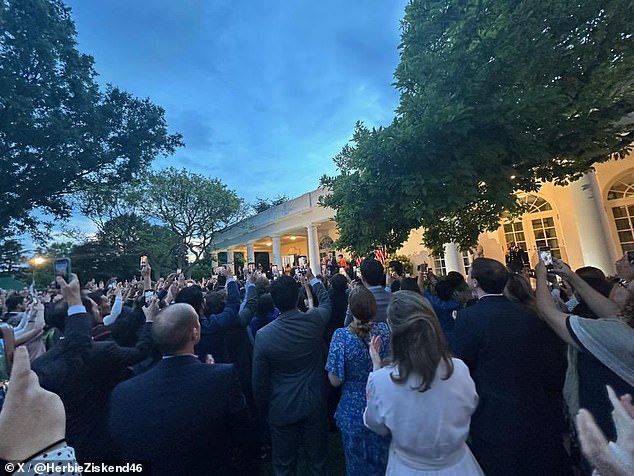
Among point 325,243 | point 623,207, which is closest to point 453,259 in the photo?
point 623,207

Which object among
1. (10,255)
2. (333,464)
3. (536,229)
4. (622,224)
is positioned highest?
(10,255)

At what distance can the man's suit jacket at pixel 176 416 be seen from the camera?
1556mm

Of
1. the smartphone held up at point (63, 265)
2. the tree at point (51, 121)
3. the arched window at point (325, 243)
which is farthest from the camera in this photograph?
the arched window at point (325, 243)

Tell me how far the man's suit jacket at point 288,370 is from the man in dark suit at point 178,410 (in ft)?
2.28

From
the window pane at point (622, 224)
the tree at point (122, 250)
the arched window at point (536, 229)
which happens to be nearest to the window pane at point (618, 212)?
the window pane at point (622, 224)

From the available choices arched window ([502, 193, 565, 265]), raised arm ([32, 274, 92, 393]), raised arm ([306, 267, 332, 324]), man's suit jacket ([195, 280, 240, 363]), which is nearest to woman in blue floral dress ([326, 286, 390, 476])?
raised arm ([306, 267, 332, 324])

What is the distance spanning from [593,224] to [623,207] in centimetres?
347

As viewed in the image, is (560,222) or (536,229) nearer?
(560,222)

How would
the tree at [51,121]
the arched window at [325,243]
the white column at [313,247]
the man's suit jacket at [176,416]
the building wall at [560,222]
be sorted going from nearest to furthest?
1. the man's suit jacket at [176,416]
2. the building wall at [560,222]
3. the tree at [51,121]
4. the white column at [313,247]
5. the arched window at [325,243]

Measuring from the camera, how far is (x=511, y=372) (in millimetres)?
1959

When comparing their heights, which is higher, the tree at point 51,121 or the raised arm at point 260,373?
the tree at point 51,121

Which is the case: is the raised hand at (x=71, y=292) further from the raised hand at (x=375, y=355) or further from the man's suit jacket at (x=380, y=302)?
the man's suit jacket at (x=380, y=302)

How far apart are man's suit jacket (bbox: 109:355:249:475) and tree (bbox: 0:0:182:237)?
12.5m

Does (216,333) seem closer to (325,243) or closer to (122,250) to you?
(325,243)
